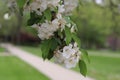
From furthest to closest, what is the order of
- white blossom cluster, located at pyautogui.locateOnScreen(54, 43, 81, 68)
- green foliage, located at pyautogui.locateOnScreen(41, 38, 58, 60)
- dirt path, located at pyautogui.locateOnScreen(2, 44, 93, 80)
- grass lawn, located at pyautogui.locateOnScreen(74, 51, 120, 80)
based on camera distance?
grass lawn, located at pyautogui.locateOnScreen(74, 51, 120, 80), dirt path, located at pyautogui.locateOnScreen(2, 44, 93, 80), green foliage, located at pyautogui.locateOnScreen(41, 38, 58, 60), white blossom cluster, located at pyautogui.locateOnScreen(54, 43, 81, 68)

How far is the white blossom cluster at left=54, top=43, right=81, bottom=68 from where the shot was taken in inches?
96.0

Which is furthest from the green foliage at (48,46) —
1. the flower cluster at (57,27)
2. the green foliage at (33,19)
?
the green foliage at (33,19)

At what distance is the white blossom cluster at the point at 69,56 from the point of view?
2.44 meters

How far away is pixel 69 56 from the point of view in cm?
245

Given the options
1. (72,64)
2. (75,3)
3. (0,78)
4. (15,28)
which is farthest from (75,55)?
(15,28)

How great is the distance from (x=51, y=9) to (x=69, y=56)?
0.31m

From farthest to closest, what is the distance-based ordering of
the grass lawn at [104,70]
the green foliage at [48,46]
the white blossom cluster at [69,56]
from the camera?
the grass lawn at [104,70], the green foliage at [48,46], the white blossom cluster at [69,56]

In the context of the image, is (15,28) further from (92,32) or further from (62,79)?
(62,79)

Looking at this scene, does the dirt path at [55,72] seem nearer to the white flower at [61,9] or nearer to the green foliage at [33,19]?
the green foliage at [33,19]

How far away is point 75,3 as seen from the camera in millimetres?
2508

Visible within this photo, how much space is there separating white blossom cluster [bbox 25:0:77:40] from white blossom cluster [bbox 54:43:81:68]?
0.13m

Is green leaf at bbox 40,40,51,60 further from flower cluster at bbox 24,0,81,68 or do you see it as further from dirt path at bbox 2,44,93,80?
dirt path at bbox 2,44,93,80

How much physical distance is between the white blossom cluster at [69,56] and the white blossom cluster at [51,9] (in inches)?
5.0

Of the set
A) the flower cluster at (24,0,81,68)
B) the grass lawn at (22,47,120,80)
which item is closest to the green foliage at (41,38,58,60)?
the flower cluster at (24,0,81,68)
